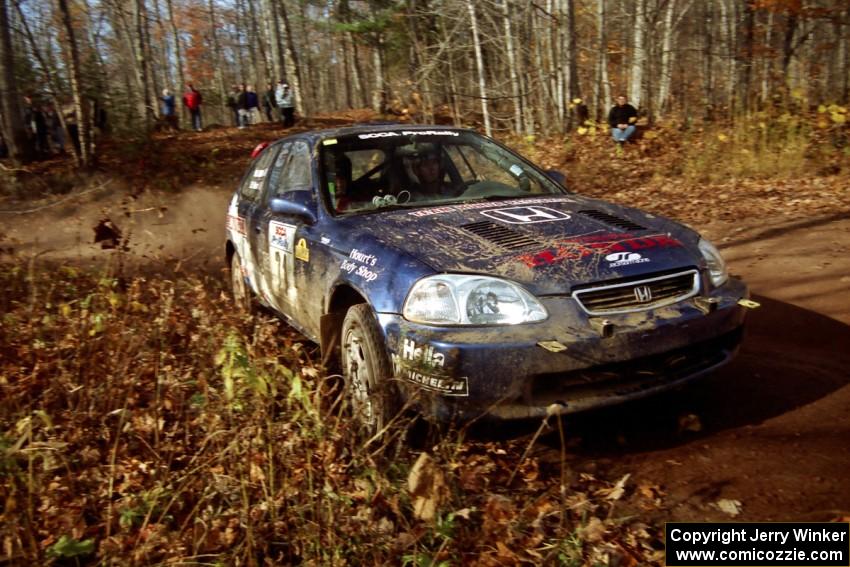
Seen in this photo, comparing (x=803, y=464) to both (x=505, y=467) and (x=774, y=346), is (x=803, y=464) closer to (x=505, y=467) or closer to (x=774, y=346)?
(x=505, y=467)

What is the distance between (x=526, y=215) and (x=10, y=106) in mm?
14741

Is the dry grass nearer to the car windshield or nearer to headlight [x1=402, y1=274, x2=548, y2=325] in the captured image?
headlight [x1=402, y1=274, x2=548, y2=325]

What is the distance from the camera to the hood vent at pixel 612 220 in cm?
367

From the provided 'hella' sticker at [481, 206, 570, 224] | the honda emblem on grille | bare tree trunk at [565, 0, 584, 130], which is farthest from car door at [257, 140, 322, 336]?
bare tree trunk at [565, 0, 584, 130]

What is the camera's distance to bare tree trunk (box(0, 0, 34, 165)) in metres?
13.6

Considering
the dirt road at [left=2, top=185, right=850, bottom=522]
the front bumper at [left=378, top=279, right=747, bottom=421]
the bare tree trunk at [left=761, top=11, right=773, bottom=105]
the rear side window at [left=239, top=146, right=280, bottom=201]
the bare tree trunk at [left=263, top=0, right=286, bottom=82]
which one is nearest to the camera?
the dirt road at [left=2, top=185, right=850, bottom=522]

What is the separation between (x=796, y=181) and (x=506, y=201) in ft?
29.8

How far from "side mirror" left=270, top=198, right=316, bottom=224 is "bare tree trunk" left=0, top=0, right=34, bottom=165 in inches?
487

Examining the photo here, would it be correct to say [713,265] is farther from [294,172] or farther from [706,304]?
[294,172]

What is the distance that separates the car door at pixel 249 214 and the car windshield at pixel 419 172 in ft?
3.75

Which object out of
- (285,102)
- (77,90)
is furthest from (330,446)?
(285,102)

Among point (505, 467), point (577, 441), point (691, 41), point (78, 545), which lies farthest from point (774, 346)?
point (691, 41)

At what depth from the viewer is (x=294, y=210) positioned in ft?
13.8

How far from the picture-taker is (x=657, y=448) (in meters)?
3.31
